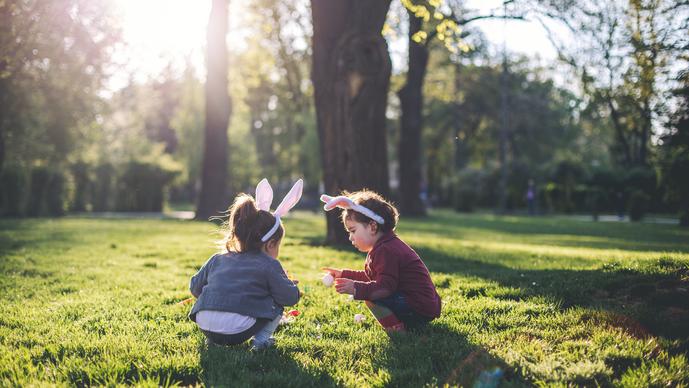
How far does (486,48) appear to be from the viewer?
1336 inches

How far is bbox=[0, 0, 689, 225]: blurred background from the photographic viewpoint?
10.7m

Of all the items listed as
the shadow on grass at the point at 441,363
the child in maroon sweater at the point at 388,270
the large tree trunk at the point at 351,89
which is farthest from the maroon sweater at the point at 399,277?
the large tree trunk at the point at 351,89

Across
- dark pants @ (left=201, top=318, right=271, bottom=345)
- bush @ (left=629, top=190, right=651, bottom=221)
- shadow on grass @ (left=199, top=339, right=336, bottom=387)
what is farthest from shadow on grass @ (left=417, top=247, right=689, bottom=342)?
bush @ (left=629, top=190, right=651, bottom=221)

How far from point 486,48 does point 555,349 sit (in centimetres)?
3274

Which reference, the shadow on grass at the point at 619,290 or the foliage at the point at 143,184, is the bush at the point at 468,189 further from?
the shadow on grass at the point at 619,290

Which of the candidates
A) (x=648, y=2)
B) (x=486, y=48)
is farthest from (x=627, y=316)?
(x=486, y=48)

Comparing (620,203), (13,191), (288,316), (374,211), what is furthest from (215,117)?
(620,203)

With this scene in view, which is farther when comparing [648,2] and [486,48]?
[486,48]

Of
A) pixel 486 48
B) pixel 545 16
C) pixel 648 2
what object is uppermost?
pixel 486 48

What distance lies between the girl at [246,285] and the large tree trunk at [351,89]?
5.72m

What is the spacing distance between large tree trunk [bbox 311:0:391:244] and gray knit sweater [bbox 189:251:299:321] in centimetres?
581

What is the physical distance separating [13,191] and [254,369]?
20324 mm

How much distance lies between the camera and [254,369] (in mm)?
3480

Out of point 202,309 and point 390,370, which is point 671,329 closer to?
point 390,370
